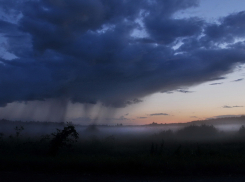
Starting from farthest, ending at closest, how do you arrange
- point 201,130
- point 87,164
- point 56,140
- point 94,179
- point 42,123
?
point 42,123
point 201,130
point 56,140
point 87,164
point 94,179

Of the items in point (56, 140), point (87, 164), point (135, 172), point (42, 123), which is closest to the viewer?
point (135, 172)

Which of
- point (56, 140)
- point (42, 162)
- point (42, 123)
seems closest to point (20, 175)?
point (42, 162)

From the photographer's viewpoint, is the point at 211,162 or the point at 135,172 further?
the point at 211,162

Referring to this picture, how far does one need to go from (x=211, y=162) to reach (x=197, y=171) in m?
1.80

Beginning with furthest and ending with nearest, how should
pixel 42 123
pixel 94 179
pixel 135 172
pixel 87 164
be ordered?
1. pixel 42 123
2. pixel 87 164
3. pixel 135 172
4. pixel 94 179

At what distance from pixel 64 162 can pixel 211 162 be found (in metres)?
8.83

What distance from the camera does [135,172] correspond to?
10938 millimetres

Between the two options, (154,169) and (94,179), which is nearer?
(94,179)

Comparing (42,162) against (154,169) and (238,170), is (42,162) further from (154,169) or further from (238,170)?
(238,170)

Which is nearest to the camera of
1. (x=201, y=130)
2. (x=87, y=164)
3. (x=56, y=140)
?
(x=87, y=164)

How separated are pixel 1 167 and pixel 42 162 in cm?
217

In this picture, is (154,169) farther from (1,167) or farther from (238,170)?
(1,167)

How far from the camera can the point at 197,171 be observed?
36.4ft

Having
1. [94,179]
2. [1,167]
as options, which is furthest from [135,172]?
[1,167]
